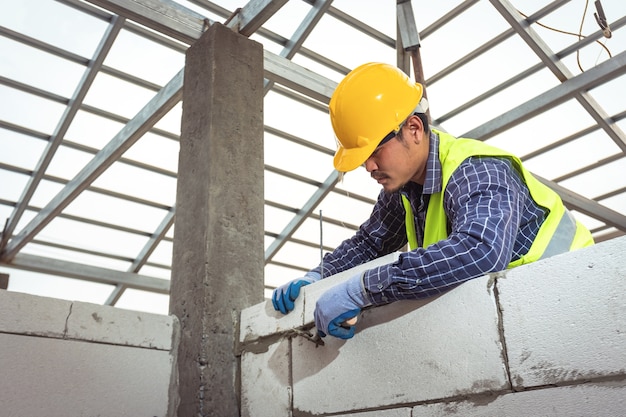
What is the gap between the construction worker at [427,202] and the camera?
7.09ft

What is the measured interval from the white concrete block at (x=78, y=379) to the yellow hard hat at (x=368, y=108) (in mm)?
1527

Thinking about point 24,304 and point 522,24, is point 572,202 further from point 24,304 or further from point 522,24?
point 24,304

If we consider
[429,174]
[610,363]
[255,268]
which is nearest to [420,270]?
[429,174]

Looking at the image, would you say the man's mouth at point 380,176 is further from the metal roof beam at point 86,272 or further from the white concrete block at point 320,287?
the metal roof beam at point 86,272

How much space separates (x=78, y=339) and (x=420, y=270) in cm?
180

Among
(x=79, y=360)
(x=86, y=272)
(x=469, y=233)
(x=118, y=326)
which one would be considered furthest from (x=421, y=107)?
(x=86, y=272)

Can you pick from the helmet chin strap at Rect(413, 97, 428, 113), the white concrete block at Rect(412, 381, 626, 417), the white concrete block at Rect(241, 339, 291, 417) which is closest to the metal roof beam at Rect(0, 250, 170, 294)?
the white concrete block at Rect(241, 339, 291, 417)

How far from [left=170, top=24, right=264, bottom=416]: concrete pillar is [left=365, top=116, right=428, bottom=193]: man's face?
4.49 ft

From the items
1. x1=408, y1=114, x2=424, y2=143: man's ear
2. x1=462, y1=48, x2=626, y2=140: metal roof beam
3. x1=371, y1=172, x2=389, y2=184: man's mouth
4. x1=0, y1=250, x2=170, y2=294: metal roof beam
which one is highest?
x1=462, y1=48, x2=626, y2=140: metal roof beam

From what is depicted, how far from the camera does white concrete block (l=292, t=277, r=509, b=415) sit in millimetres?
2137

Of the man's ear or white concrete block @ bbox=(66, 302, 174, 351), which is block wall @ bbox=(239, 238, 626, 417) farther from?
white concrete block @ bbox=(66, 302, 174, 351)

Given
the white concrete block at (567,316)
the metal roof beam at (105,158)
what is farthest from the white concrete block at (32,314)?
the metal roof beam at (105,158)

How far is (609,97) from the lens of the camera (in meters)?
8.56

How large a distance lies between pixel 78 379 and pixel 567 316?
2244 mm
